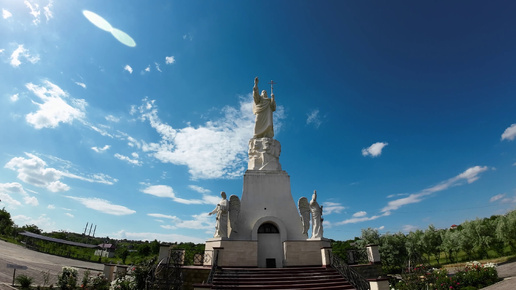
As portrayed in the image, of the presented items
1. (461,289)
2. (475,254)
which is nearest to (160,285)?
(461,289)

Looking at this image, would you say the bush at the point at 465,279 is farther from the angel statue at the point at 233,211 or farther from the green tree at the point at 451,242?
the green tree at the point at 451,242

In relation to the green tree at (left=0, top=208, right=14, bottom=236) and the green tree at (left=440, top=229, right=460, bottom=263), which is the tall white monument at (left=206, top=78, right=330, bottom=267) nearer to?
the green tree at (left=440, top=229, right=460, bottom=263)

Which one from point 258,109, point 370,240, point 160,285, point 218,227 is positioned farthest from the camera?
point 370,240

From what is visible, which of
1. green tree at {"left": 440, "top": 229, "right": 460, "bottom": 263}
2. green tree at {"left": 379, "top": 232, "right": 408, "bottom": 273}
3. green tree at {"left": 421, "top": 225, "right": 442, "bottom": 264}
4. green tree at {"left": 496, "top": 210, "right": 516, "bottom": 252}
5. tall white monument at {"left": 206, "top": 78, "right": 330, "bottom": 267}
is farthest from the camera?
green tree at {"left": 421, "top": 225, "right": 442, "bottom": 264}

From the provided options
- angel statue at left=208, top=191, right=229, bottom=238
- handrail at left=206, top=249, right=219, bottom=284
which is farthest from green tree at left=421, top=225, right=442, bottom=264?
handrail at left=206, top=249, right=219, bottom=284

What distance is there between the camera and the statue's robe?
1855 cm

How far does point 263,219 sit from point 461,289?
9.50m

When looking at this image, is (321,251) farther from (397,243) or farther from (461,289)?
(397,243)

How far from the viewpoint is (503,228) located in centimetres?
2695

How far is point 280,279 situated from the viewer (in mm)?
11305

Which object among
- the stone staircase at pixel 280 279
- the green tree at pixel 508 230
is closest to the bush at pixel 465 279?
the stone staircase at pixel 280 279

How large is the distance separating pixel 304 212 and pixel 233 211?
4.25 m

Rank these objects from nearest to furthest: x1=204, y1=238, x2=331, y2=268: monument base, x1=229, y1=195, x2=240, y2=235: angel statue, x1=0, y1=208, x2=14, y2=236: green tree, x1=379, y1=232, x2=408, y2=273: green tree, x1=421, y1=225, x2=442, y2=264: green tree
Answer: x1=204, y1=238, x2=331, y2=268: monument base < x1=229, y1=195, x2=240, y2=235: angel statue < x1=379, y1=232, x2=408, y2=273: green tree < x1=421, y1=225, x2=442, y2=264: green tree < x1=0, y1=208, x2=14, y2=236: green tree

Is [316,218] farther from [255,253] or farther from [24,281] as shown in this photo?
[24,281]
